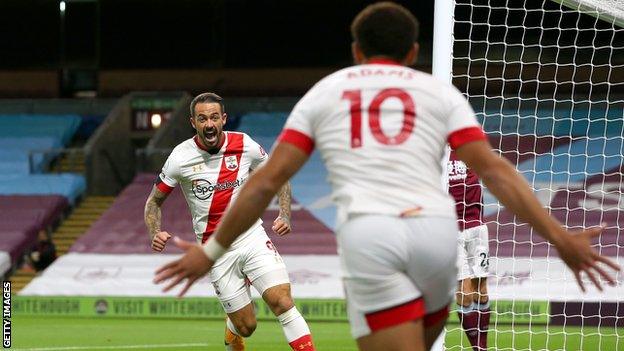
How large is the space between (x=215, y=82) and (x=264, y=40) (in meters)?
1.41

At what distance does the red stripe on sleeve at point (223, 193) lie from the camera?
8523mm

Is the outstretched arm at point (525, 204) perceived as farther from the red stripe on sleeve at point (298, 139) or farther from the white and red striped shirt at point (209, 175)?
the white and red striped shirt at point (209, 175)

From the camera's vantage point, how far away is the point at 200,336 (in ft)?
45.3

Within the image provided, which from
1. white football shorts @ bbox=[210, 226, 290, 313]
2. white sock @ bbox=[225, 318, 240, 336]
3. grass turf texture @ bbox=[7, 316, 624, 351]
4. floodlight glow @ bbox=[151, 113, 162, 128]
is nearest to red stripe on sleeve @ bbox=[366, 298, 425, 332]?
white football shorts @ bbox=[210, 226, 290, 313]

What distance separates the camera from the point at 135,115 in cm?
2509

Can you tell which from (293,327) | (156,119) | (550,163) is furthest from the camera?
(156,119)

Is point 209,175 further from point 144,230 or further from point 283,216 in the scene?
point 144,230

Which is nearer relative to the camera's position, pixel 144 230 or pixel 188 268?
pixel 188 268

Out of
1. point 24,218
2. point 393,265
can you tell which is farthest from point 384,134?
point 24,218

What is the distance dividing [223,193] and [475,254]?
7.32 ft

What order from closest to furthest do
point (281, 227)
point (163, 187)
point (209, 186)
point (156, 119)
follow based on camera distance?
point (281, 227) → point (209, 186) → point (163, 187) → point (156, 119)

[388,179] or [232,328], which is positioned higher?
[388,179]

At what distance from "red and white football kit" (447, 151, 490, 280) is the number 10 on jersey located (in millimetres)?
5582
